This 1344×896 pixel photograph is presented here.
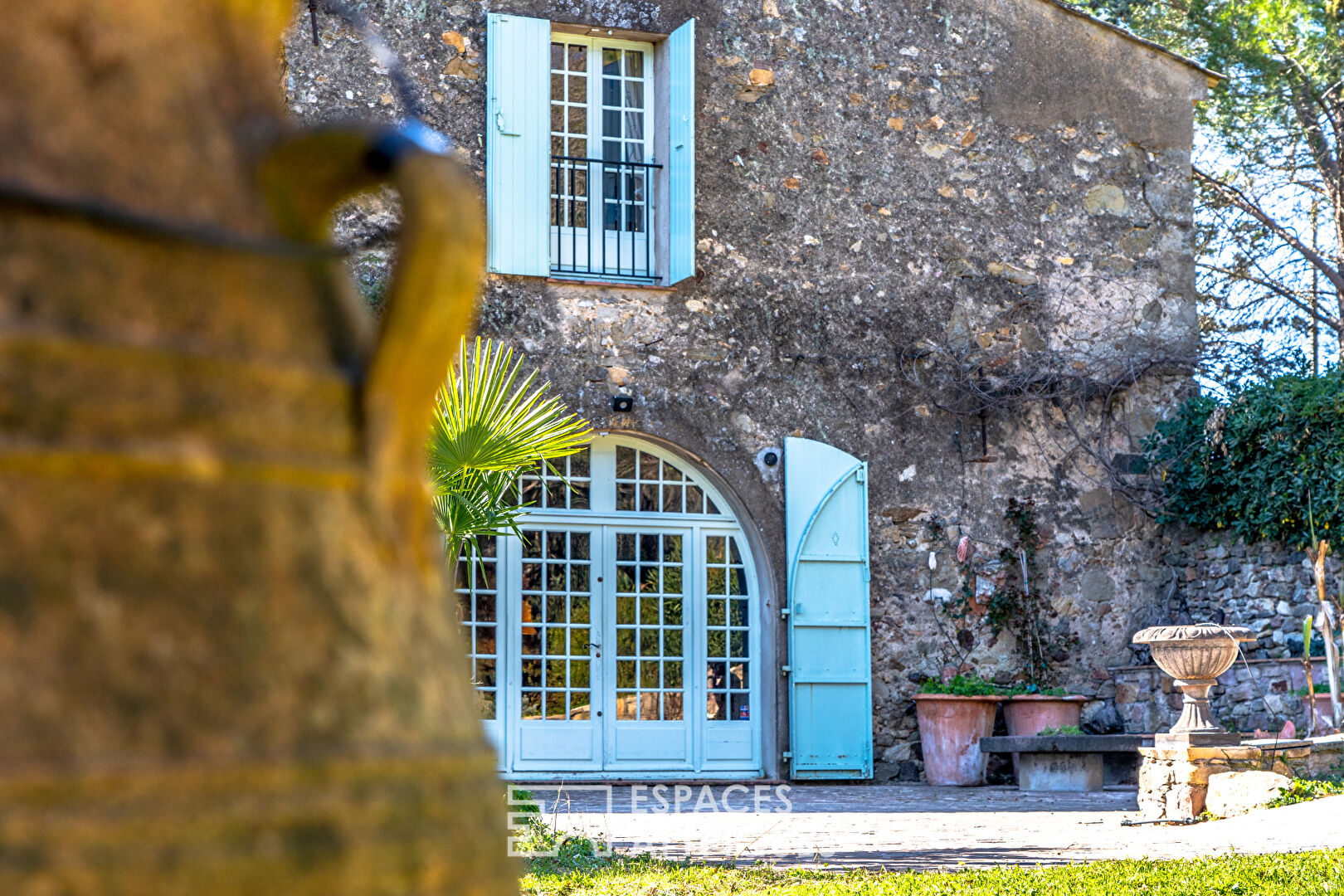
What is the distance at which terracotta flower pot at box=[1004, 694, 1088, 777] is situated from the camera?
862 cm

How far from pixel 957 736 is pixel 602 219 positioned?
381cm

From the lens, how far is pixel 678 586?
876 centimetres

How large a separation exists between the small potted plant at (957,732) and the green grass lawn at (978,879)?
12.3ft

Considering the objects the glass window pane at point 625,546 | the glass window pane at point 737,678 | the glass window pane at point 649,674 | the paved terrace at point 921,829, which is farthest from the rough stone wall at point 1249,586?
the glass window pane at point 625,546

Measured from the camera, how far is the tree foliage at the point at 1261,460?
28.3 ft

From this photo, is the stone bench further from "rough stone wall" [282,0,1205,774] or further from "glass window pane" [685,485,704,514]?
"glass window pane" [685,485,704,514]

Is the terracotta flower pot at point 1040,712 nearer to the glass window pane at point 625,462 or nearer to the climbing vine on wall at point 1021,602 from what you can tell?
the climbing vine on wall at point 1021,602

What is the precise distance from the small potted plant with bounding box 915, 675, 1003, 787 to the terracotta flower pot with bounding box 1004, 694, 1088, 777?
0.46ft

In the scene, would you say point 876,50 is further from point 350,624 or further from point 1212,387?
point 350,624

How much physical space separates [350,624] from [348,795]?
0.24 ft

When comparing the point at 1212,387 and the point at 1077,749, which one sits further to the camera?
the point at 1212,387

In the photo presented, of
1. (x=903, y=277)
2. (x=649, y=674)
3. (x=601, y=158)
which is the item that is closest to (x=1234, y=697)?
(x=903, y=277)

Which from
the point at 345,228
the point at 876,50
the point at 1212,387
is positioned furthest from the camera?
the point at 1212,387

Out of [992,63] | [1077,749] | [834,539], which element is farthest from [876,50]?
[1077,749]
